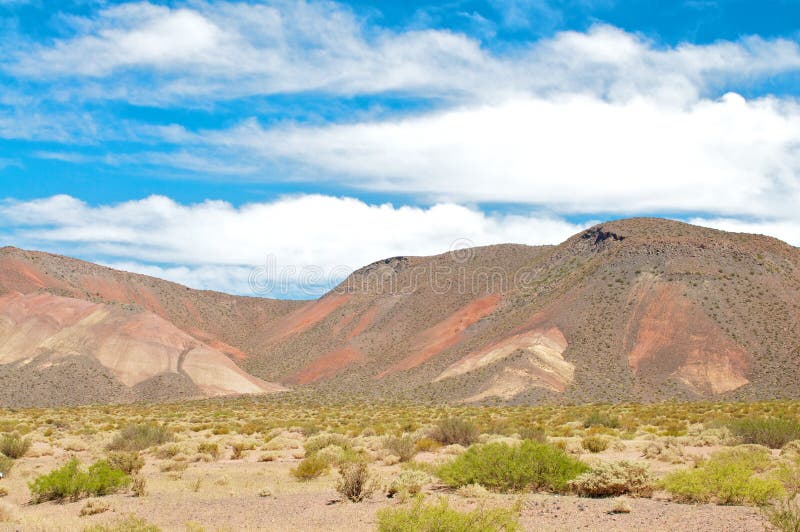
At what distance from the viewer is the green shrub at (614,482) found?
1524 cm

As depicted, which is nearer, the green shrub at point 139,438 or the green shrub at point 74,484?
the green shrub at point 74,484

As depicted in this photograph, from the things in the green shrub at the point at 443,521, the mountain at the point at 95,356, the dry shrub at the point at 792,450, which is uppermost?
the green shrub at the point at 443,521

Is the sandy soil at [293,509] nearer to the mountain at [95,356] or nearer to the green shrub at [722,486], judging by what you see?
the green shrub at [722,486]

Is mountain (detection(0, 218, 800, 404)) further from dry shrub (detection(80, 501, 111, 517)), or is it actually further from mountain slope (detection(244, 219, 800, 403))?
dry shrub (detection(80, 501, 111, 517))

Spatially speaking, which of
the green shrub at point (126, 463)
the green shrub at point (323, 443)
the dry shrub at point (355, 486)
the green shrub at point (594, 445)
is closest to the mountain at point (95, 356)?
the green shrub at point (323, 443)

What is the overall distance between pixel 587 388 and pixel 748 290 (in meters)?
28.4

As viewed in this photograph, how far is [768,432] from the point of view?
24.8m

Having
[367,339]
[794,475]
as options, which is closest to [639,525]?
[794,475]

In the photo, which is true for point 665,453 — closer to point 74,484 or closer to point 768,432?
point 768,432

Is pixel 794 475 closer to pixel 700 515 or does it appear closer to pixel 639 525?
pixel 700 515

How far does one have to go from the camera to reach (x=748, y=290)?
3418 inches

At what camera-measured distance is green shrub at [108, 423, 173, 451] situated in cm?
2805

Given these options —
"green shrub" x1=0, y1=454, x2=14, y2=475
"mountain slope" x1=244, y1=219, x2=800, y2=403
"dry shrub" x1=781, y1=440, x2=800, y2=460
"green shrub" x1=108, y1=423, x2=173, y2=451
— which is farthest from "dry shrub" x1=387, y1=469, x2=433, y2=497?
"mountain slope" x1=244, y1=219, x2=800, y2=403

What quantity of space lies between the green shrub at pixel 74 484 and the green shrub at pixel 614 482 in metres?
11.1
